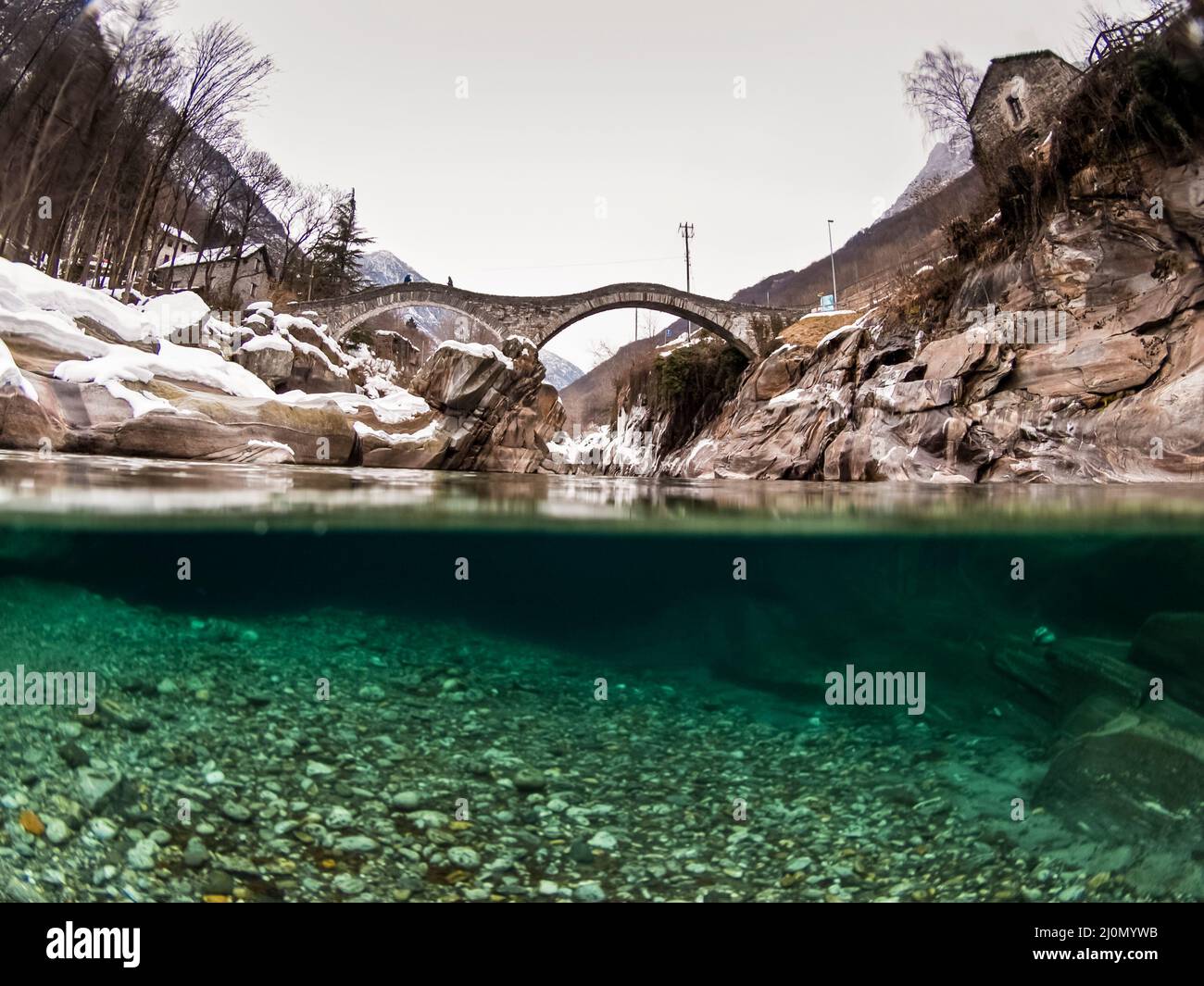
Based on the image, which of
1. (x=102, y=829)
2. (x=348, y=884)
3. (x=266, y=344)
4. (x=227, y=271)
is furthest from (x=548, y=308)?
(x=348, y=884)

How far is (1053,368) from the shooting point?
55.0ft

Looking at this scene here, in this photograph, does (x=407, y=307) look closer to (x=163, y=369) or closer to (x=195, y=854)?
(x=163, y=369)

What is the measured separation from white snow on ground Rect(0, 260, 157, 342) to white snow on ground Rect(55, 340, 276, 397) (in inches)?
25.2

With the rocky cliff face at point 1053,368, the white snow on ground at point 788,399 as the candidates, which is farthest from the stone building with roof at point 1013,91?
the white snow on ground at point 788,399

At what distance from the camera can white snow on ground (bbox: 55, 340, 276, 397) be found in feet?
33.1

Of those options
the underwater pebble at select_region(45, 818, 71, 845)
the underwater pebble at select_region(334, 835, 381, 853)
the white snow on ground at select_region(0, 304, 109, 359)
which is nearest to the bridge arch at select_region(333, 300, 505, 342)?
the white snow on ground at select_region(0, 304, 109, 359)

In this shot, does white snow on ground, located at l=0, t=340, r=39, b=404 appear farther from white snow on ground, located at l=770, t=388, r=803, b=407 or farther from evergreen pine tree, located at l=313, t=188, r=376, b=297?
evergreen pine tree, located at l=313, t=188, r=376, b=297

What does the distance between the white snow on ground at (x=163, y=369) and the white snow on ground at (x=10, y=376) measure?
0.88 metres

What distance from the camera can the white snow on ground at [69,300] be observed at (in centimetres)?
1184

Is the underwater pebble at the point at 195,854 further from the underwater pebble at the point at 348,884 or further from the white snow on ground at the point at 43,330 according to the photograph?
A: the white snow on ground at the point at 43,330

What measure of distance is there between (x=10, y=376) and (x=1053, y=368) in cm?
2096

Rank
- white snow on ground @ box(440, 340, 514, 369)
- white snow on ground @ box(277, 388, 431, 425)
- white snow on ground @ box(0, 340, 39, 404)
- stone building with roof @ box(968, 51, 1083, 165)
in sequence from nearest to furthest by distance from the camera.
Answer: white snow on ground @ box(0, 340, 39, 404) < white snow on ground @ box(277, 388, 431, 425) < white snow on ground @ box(440, 340, 514, 369) < stone building with roof @ box(968, 51, 1083, 165)

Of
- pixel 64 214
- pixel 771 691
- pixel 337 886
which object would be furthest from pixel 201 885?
pixel 64 214

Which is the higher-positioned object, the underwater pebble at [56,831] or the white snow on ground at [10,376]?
the white snow on ground at [10,376]
